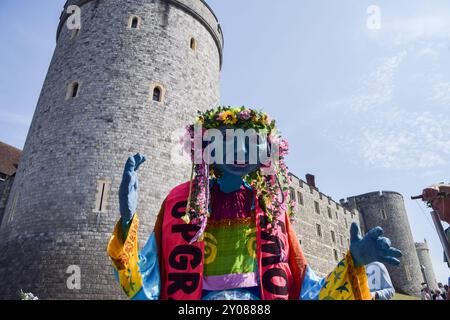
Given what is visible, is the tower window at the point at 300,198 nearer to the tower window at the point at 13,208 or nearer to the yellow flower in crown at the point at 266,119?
the tower window at the point at 13,208

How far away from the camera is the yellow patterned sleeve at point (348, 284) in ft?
7.91

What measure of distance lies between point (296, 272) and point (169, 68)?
10.7m

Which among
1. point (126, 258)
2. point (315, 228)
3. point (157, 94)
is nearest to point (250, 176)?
point (126, 258)

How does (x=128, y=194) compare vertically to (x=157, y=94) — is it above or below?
below

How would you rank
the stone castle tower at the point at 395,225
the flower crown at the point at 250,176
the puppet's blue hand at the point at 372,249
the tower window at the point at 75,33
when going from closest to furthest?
1. the puppet's blue hand at the point at 372,249
2. the flower crown at the point at 250,176
3. the tower window at the point at 75,33
4. the stone castle tower at the point at 395,225

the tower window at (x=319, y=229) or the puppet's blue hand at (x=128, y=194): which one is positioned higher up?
the tower window at (x=319, y=229)

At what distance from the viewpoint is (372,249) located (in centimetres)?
222

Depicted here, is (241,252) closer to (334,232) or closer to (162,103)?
(162,103)

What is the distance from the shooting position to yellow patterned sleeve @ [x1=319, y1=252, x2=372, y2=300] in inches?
95.0

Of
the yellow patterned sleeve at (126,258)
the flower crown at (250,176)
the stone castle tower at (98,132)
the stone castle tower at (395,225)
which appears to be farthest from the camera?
the stone castle tower at (395,225)

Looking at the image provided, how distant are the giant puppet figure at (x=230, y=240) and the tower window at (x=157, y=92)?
28.0ft

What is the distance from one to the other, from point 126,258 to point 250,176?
147 cm

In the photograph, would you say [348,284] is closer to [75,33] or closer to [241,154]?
[241,154]

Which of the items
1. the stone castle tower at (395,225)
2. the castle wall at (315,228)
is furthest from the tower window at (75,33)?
the stone castle tower at (395,225)
